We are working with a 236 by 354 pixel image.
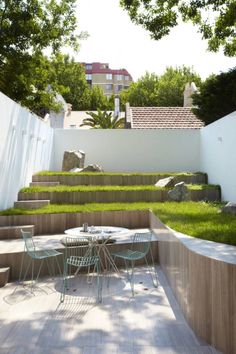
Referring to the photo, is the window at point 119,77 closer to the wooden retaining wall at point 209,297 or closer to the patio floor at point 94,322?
the patio floor at point 94,322

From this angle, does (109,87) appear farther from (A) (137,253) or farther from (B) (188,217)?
(A) (137,253)

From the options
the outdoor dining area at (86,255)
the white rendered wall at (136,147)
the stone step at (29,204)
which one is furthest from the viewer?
the white rendered wall at (136,147)

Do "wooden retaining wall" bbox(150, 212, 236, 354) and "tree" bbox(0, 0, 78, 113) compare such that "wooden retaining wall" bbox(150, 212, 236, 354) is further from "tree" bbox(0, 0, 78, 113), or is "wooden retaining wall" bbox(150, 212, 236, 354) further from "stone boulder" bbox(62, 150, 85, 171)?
"tree" bbox(0, 0, 78, 113)

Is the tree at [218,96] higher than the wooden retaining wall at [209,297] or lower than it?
higher

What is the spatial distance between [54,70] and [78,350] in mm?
13302

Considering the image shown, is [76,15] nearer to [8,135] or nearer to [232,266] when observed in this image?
[8,135]

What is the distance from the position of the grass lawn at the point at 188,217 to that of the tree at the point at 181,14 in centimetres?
429

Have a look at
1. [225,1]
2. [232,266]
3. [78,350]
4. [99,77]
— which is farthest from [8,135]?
[99,77]

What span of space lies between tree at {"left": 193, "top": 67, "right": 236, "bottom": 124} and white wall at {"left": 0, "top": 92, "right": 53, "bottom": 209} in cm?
653

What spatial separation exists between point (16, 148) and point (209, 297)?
7684mm

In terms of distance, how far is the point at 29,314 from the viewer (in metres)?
5.64

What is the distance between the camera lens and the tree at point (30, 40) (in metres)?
13.5

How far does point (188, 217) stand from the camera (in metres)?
8.02

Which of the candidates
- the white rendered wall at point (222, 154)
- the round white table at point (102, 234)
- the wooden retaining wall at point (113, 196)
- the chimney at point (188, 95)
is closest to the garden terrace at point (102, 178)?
the white rendered wall at point (222, 154)
